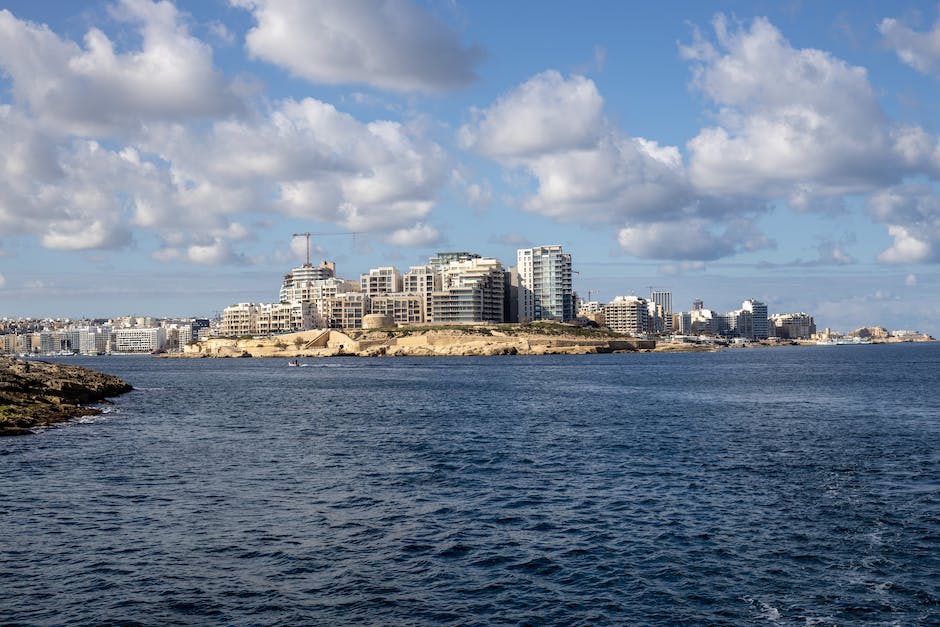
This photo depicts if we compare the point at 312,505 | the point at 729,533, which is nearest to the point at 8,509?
the point at 312,505

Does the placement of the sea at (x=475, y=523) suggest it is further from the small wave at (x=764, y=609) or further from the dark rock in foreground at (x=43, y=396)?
the dark rock in foreground at (x=43, y=396)

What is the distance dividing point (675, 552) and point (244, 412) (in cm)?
5497

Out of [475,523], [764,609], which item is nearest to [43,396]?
[475,523]

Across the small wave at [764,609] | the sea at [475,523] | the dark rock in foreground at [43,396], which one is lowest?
the small wave at [764,609]

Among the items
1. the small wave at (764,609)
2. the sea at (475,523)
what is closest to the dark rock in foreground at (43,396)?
the sea at (475,523)

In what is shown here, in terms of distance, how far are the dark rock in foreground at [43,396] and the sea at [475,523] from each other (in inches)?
140

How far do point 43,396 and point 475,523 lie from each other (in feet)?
178

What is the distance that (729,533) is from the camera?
28.7 m

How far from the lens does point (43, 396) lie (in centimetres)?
7000

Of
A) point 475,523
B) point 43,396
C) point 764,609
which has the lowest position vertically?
point 764,609

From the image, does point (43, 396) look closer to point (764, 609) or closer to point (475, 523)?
point (475, 523)

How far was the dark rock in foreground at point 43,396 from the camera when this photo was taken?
57406mm

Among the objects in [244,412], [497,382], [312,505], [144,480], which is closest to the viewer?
[312,505]

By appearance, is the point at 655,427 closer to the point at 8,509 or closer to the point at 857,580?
the point at 857,580
